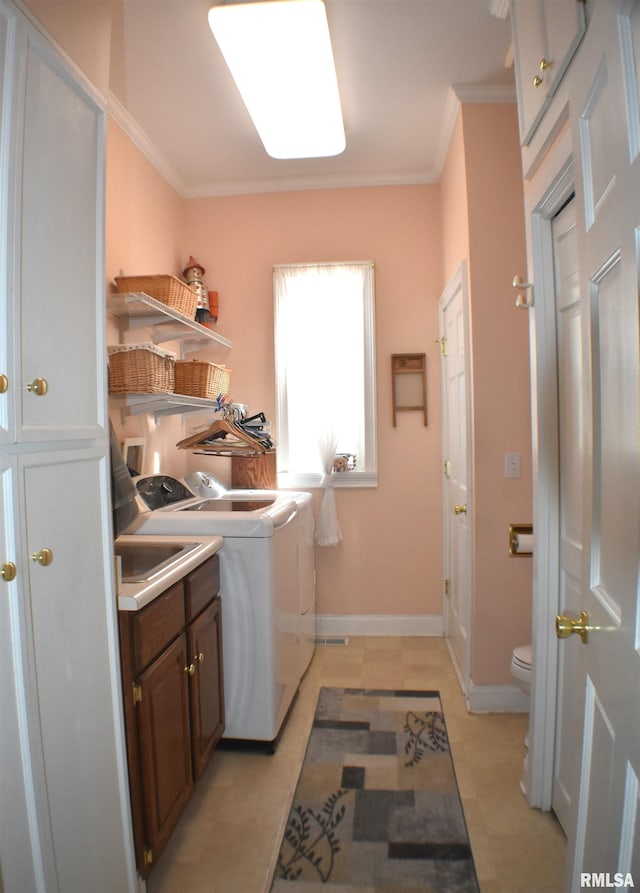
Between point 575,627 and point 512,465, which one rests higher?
point 512,465

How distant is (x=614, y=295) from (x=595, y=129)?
12.8 inches

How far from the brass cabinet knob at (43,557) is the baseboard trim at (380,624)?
262 centimetres

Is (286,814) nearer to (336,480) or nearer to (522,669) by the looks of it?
(522,669)

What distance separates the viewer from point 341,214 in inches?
136

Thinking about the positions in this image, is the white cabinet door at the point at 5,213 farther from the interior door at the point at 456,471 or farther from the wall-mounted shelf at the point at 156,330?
the interior door at the point at 456,471

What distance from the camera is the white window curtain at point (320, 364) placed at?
341 centimetres

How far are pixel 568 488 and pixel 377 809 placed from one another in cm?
126


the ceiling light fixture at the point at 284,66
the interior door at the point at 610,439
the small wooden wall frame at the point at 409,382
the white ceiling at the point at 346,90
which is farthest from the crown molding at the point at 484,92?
the interior door at the point at 610,439

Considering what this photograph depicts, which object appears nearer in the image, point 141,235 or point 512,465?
point 512,465

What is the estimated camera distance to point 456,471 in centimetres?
301

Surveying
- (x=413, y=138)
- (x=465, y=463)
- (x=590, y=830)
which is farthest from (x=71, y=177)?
(x=413, y=138)

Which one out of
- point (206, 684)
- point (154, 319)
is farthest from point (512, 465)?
point (154, 319)

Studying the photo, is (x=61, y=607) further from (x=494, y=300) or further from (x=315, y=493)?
(x=315, y=493)

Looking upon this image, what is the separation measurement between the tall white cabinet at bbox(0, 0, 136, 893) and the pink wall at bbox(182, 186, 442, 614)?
220 centimetres
